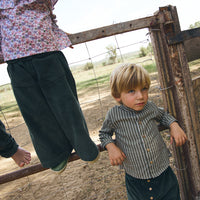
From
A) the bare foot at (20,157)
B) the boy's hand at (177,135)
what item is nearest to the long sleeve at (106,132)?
the boy's hand at (177,135)

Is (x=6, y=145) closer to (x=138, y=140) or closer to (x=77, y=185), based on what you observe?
(x=138, y=140)

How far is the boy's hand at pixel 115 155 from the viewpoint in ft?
3.94

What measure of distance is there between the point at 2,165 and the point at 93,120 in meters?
2.63

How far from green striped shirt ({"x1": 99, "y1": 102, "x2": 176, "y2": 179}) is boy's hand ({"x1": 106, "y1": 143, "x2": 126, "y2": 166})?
39 millimetres

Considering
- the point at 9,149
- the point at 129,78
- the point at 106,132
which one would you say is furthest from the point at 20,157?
the point at 129,78

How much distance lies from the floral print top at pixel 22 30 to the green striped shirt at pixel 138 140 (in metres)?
0.67

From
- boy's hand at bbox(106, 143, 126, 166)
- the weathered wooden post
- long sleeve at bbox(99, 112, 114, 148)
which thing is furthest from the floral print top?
→ the weathered wooden post

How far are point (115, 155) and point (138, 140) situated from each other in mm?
195

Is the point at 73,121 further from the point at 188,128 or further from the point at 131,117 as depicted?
the point at 188,128

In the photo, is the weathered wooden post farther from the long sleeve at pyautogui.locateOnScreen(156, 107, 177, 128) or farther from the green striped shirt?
the green striped shirt

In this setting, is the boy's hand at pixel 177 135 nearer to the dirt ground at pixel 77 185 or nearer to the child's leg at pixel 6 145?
the dirt ground at pixel 77 185

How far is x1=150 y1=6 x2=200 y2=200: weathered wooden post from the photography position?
56.2 inches

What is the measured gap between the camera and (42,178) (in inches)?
131

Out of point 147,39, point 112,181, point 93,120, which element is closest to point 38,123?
point 147,39
